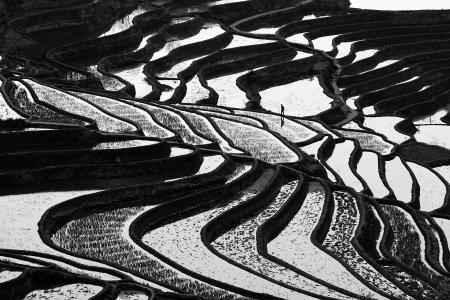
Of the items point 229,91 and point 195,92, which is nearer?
point 195,92

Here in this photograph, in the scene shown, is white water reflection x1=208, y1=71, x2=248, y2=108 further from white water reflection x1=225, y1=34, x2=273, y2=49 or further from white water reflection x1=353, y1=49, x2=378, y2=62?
white water reflection x1=353, y1=49, x2=378, y2=62

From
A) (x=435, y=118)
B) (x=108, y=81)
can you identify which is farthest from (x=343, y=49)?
(x=108, y=81)

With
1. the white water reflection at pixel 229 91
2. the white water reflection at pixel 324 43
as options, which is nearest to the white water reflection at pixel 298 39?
the white water reflection at pixel 324 43

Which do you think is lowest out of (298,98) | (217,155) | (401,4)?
(217,155)

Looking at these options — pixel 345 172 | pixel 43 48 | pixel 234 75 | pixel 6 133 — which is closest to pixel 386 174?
pixel 345 172

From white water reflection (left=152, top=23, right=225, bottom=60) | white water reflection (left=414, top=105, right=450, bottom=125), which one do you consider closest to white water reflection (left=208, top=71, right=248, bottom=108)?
white water reflection (left=152, top=23, right=225, bottom=60)

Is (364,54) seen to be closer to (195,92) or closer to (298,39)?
(298,39)

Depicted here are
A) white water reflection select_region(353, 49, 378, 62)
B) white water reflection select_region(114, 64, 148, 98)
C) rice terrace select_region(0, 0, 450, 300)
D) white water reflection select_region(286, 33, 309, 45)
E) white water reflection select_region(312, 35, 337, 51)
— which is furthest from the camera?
white water reflection select_region(286, 33, 309, 45)
